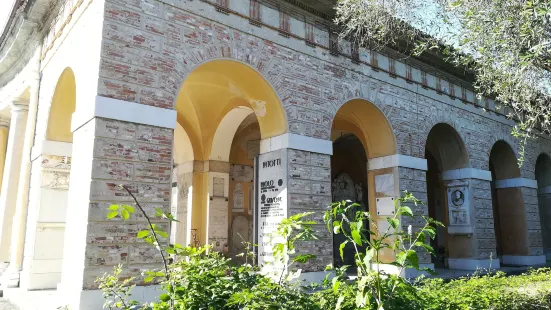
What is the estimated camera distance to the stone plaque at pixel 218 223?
37.4 ft

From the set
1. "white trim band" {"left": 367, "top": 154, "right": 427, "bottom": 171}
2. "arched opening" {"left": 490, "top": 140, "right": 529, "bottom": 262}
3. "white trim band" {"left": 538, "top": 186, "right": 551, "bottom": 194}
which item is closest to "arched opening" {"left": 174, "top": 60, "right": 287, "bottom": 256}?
"white trim band" {"left": 367, "top": 154, "right": 427, "bottom": 171}

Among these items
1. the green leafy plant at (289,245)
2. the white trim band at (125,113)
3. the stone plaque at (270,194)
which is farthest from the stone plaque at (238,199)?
the green leafy plant at (289,245)

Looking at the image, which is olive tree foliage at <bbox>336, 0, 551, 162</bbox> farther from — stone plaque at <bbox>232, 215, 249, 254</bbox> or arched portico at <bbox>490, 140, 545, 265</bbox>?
arched portico at <bbox>490, 140, 545, 265</bbox>

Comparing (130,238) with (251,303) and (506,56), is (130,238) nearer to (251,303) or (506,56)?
(251,303)

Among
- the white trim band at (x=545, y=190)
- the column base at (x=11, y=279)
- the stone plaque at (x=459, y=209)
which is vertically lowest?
the column base at (x=11, y=279)

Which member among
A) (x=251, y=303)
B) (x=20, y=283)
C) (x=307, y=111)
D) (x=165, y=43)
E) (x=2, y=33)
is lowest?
(x=20, y=283)

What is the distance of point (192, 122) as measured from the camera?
39.1ft

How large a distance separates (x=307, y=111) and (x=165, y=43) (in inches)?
128

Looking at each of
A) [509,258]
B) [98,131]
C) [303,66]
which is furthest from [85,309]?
[509,258]

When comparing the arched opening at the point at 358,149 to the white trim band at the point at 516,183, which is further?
the white trim band at the point at 516,183

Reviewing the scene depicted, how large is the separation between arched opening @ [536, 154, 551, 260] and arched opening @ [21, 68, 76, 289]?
1724 centimetres

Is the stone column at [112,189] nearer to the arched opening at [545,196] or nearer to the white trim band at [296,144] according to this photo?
the white trim band at [296,144]

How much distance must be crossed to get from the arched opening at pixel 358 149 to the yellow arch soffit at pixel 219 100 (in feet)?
8.32

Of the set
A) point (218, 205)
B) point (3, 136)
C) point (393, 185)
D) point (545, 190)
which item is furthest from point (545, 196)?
point (3, 136)
